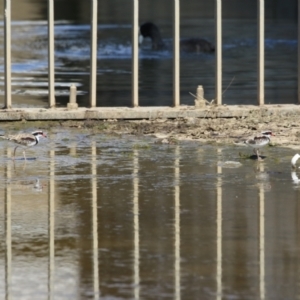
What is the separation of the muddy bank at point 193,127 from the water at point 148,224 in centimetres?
99

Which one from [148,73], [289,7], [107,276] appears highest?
[289,7]

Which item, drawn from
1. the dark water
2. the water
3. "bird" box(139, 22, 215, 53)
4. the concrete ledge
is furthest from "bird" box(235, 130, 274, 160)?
"bird" box(139, 22, 215, 53)

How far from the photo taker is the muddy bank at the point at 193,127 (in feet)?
48.8

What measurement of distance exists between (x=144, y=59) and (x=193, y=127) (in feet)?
49.1

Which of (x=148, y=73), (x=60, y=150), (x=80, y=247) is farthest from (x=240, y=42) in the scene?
(x=80, y=247)

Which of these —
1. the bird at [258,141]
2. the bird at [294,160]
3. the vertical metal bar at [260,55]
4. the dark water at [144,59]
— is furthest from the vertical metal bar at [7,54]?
the bird at [294,160]

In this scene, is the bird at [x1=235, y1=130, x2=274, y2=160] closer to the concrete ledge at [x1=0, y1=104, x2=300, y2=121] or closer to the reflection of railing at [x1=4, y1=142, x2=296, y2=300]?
the reflection of railing at [x1=4, y1=142, x2=296, y2=300]

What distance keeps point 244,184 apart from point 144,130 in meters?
4.36

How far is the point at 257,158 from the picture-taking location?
1295 cm

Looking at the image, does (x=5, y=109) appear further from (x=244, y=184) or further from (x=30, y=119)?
(x=244, y=184)

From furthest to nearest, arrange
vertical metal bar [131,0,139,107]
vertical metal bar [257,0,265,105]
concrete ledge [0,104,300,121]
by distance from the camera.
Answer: vertical metal bar [257,0,265,105]
vertical metal bar [131,0,139,107]
concrete ledge [0,104,300,121]

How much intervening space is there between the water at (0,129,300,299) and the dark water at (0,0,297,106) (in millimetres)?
6752

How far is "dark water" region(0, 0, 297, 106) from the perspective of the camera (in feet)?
69.3

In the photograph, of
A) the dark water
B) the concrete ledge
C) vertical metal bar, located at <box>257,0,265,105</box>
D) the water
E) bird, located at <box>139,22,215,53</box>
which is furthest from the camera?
bird, located at <box>139,22,215,53</box>
